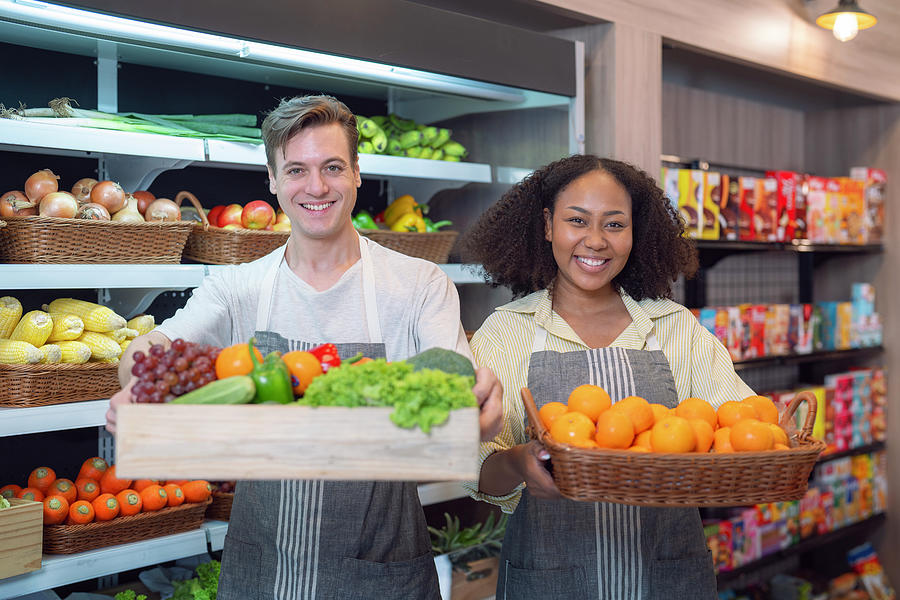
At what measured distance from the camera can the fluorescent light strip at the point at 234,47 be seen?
6.66 ft

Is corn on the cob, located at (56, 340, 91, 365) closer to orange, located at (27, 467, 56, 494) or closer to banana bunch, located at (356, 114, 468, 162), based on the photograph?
orange, located at (27, 467, 56, 494)

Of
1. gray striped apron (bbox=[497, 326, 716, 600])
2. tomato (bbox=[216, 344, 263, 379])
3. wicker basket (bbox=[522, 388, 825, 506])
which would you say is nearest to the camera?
tomato (bbox=[216, 344, 263, 379])

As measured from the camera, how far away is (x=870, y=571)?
474 centimetres

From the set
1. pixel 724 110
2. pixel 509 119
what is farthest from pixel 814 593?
pixel 509 119

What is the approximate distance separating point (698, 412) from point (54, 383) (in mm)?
1566

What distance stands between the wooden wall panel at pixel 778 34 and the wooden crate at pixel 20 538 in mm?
2212

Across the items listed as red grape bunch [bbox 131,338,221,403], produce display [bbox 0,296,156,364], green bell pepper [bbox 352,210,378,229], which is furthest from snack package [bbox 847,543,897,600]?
red grape bunch [bbox 131,338,221,403]

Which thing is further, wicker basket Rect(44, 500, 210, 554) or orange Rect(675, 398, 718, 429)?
wicker basket Rect(44, 500, 210, 554)

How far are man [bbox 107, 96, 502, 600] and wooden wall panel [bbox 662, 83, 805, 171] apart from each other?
304cm

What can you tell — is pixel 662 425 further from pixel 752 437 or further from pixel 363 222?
pixel 363 222

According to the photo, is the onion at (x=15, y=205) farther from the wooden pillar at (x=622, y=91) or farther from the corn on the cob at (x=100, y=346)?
the wooden pillar at (x=622, y=91)

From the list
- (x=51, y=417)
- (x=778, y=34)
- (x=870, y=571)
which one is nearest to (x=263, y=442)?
(x=51, y=417)

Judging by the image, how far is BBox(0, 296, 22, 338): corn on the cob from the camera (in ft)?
7.38

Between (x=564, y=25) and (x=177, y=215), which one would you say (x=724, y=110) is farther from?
(x=177, y=215)
